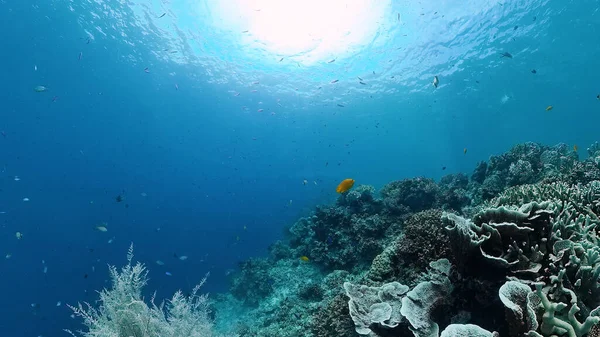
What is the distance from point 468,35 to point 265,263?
1114 inches

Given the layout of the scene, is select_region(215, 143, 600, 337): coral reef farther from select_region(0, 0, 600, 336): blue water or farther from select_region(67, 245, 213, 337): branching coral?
select_region(0, 0, 600, 336): blue water

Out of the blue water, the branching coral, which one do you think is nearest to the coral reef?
the branching coral

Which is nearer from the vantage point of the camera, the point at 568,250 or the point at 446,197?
the point at 568,250

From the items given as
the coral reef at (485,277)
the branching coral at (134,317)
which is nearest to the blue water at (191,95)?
the branching coral at (134,317)

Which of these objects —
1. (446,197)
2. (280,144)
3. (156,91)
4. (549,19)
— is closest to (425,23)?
(549,19)

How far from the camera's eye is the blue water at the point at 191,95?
25.2 metres

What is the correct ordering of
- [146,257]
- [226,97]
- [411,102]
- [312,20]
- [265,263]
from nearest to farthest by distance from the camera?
[265,263] < [312,20] < [146,257] < [226,97] < [411,102]

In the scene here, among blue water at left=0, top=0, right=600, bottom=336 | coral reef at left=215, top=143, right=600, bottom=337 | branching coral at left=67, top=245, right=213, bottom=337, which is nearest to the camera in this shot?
coral reef at left=215, top=143, right=600, bottom=337

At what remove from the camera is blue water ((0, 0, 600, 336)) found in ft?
82.8

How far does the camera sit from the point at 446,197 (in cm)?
1100

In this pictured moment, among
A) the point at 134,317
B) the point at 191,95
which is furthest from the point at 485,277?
the point at 191,95

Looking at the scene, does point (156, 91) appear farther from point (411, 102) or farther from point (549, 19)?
point (549, 19)

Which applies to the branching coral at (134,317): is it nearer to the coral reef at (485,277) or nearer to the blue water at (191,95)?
the coral reef at (485,277)

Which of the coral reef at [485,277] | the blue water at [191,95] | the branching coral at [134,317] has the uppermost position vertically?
the blue water at [191,95]
